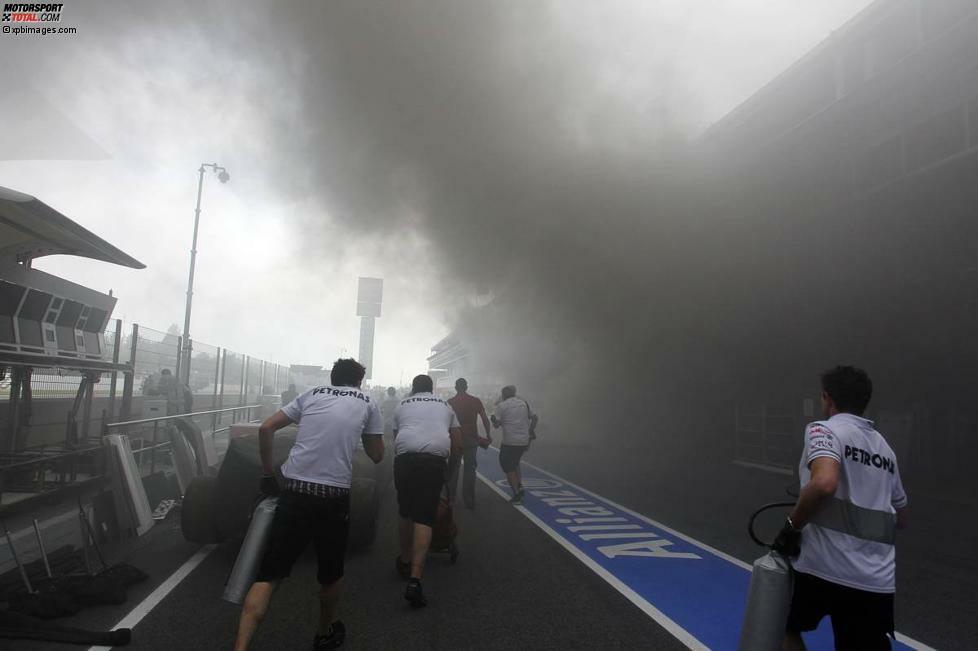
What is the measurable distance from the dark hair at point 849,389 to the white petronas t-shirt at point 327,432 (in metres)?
2.01

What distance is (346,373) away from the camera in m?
2.96

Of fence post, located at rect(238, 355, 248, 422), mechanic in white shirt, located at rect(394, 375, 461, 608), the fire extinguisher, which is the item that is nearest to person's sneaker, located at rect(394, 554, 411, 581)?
mechanic in white shirt, located at rect(394, 375, 461, 608)

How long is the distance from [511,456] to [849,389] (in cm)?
493

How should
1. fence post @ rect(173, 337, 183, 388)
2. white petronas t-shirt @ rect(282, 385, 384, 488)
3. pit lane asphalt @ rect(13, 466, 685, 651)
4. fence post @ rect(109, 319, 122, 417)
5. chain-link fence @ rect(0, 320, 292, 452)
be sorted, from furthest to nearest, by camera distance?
fence post @ rect(173, 337, 183, 388)
fence post @ rect(109, 319, 122, 417)
chain-link fence @ rect(0, 320, 292, 452)
pit lane asphalt @ rect(13, 466, 685, 651)
white petronas t-shirt @ rect(282, 385, 384, 488)

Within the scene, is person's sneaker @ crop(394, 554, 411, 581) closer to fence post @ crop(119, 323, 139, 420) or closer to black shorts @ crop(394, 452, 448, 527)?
black shorts @ crop(394, 452, 448, 527)

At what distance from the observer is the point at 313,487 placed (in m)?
2.58

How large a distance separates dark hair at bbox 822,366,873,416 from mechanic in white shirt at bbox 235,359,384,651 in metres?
2.02

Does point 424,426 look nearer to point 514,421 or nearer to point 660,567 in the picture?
point 660,567

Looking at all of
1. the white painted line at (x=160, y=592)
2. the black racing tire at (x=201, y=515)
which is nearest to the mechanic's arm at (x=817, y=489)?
the white painted line at (x=160, y=592)

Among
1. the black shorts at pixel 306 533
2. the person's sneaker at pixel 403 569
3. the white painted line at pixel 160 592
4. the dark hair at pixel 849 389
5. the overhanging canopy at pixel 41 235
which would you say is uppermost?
the overhanging canopy at pixel 41 235

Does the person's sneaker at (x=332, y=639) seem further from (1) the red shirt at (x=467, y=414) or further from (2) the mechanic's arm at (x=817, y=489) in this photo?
(1) the red shirt at (x=467, y=414)

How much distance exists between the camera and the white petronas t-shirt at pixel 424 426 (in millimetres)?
3627

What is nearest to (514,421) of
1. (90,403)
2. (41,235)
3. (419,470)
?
(419,470)

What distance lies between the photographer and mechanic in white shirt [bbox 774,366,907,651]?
5.90ft
